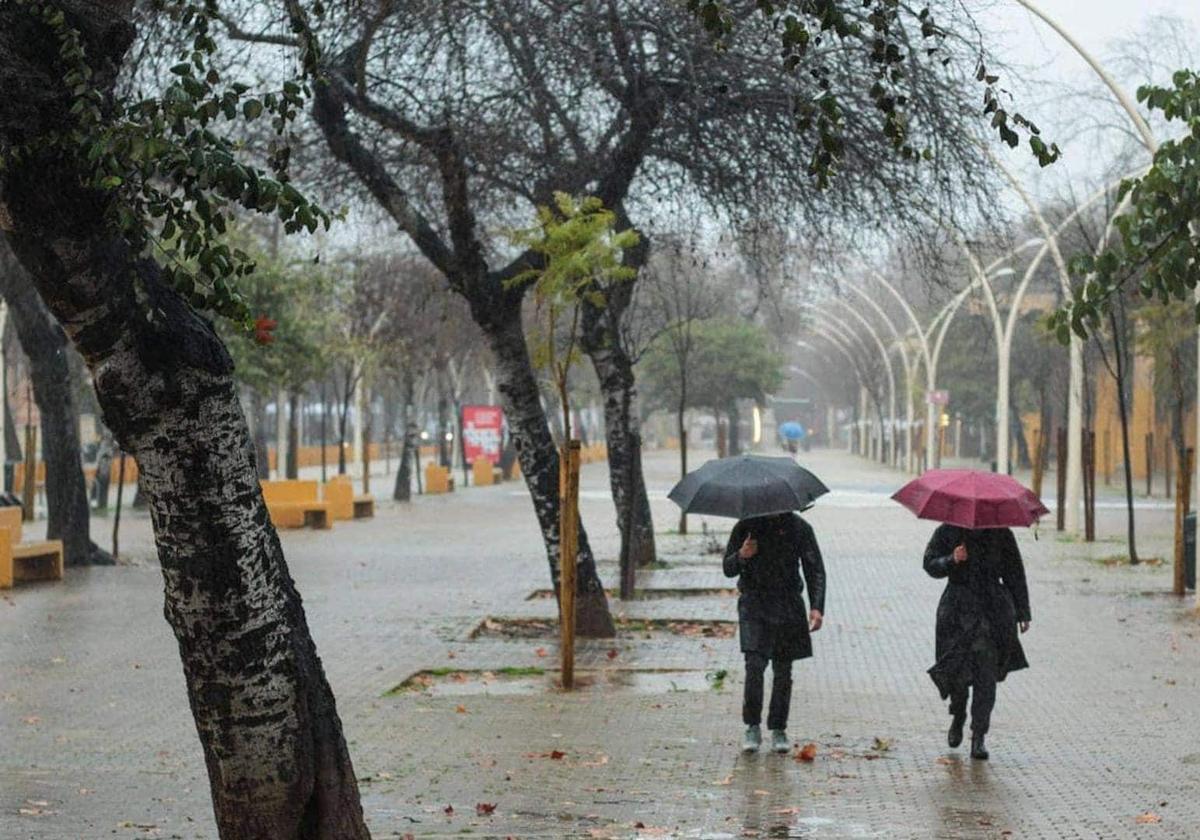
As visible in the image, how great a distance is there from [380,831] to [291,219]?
10.0 ft

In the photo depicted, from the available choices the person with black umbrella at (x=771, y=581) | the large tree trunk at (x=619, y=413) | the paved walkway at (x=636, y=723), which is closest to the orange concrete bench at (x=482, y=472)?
the large tree trunk at (x=619, y=413)

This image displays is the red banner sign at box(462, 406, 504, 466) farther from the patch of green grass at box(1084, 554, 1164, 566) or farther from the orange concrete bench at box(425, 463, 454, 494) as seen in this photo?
the patch of green grass at box(1084, 554, 1164, 566)

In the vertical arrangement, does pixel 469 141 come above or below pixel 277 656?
above

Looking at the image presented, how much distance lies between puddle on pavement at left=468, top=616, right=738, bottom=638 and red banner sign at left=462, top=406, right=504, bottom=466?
1543 inches

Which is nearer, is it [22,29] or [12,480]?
[22,29]

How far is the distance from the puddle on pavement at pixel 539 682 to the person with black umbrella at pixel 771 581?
269 cm

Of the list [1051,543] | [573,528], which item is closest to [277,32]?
[573,528]

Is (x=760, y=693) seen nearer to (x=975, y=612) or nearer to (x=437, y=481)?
A: (x=975, y=612)

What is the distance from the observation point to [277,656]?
250 inches

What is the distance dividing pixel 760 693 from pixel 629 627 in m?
7.19

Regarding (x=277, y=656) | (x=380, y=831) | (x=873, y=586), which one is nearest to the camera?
(x=277, y=656)

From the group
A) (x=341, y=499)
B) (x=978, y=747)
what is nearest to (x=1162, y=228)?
(x=978, y=747)

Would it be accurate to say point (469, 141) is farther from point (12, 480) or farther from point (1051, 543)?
point (12, 480)

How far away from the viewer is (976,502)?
10.5 m
